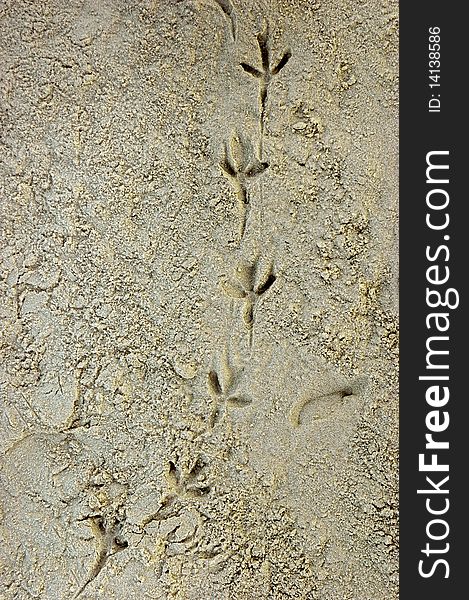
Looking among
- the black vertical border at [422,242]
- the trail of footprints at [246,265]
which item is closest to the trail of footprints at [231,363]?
the trail of footprints at [246,265]

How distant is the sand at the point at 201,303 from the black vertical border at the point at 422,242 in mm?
23

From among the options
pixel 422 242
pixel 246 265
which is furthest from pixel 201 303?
pixel 422 242

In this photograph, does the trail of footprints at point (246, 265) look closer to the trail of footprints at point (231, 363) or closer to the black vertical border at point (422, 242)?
the trail of footprints at point (231, 363)

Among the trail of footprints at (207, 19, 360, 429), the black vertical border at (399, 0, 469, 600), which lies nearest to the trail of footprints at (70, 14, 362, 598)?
the trail of footprints at (207, 19, 360, 429)

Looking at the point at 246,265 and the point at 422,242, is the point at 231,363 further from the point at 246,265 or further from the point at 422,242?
the point at 422,242

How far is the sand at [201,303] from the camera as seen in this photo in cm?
90

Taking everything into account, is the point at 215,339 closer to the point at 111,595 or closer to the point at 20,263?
the point at 20,263

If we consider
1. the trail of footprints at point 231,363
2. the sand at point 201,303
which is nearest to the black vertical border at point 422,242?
the sand at point 201,303

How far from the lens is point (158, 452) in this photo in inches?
35.8

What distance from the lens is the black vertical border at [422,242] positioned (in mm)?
895

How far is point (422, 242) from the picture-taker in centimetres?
90

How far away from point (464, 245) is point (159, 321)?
0.51 m

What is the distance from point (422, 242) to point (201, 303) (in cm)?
37

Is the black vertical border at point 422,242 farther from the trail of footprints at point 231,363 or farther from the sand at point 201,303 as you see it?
the trail of footprints at point 231,363
